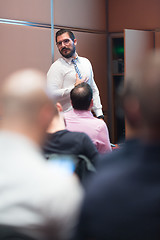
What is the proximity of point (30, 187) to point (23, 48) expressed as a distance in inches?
134

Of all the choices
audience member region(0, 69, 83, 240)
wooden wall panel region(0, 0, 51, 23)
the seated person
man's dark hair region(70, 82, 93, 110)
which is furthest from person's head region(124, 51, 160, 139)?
wooden wall panel region(0, 0, 51, 23)

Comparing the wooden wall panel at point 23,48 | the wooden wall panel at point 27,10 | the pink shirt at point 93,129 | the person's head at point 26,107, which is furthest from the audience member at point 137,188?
the wooden wall panel at point 27,10

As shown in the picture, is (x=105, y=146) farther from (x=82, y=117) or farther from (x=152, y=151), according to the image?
(x=152, y=151)

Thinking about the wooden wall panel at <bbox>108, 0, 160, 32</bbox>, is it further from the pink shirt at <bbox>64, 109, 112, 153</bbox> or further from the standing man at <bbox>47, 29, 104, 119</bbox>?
the pink shirt at <bbox>64, 109, 112, 153</bbox>

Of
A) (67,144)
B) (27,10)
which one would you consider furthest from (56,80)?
(67,144)

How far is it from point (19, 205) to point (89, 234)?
7.8 inches

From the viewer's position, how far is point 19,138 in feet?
3.26

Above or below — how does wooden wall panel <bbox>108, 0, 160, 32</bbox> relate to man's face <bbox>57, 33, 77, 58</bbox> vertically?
above

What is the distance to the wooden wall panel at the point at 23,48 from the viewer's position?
3.96m

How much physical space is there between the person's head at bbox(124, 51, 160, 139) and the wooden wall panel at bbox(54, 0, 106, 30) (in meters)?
3.81

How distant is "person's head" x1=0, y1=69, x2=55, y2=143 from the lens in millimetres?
1016

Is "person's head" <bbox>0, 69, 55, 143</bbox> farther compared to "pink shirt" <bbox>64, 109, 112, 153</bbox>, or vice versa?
"pink shirt" <bbox>64, 109, 112, 153</bbox>

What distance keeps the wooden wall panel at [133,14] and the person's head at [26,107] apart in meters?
4.35

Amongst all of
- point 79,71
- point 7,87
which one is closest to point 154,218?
point 7,87
